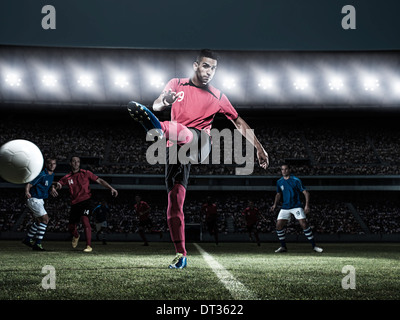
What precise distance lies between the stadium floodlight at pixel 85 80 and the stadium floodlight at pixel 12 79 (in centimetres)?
484

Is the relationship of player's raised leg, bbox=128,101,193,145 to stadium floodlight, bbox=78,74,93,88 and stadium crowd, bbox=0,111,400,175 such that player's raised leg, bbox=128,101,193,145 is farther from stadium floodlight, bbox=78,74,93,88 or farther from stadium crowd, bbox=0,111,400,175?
stadium floodlight, bbox=78,74,93,88

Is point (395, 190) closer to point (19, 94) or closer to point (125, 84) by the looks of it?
point (125, 84)

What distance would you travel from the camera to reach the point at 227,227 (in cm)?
2559

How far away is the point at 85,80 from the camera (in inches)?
1180

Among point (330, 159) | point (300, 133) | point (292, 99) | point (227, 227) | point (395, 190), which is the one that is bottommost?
point (227, 227)

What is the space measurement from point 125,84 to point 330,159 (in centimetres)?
1794

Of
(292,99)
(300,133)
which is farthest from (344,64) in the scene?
(300,133)

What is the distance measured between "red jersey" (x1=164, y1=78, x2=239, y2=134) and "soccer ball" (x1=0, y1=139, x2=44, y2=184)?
8.15 ft

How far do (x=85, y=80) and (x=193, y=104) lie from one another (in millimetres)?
27715

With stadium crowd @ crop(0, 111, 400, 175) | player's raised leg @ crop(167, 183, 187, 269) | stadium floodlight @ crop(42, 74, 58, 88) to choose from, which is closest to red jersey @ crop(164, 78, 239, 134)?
player's raised leg @ crop(167, 183, 187, 269)

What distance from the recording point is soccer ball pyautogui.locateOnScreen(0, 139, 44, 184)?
17.7ft

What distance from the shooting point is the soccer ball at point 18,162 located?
17.7 ft

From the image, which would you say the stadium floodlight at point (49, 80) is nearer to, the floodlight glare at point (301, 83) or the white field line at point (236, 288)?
the floodlight glare at point (301, 83)

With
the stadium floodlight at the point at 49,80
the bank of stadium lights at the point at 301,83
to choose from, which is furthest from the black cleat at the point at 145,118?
the stadium floodlight at the point at 49,80
